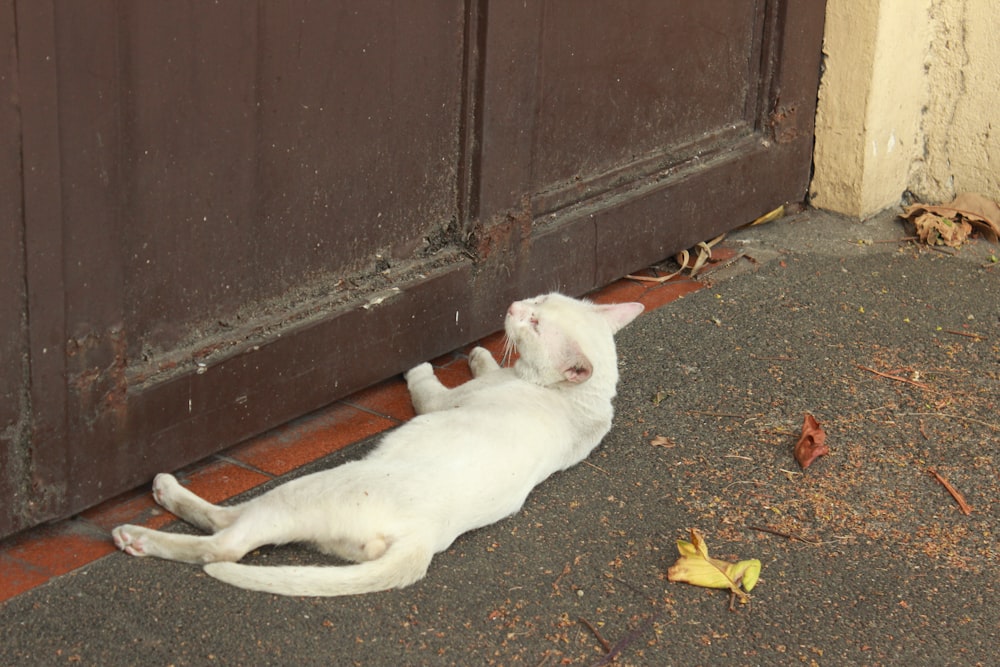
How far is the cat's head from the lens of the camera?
3.10 meters

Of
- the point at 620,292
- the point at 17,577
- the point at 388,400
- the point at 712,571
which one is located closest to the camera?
the point at 17,577

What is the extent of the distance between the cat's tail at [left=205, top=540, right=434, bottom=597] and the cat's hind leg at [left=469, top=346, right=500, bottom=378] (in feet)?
3.32

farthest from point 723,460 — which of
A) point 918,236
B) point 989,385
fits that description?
point 918,236

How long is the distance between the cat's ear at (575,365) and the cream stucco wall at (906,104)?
219 cm

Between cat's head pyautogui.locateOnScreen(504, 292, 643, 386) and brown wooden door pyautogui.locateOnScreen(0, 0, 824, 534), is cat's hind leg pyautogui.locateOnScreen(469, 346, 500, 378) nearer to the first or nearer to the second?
brown wooden door pyautogui.locateOnScreen(0, 0, 824, 534)

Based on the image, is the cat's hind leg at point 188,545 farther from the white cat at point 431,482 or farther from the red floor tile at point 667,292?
the red floor tile at point 667,292

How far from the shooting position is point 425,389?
10.9ft

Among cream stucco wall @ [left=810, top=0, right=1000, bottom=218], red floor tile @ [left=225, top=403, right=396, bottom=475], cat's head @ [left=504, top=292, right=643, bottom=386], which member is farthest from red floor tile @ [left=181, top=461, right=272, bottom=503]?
cream stucco wall @ [left=810, top=0, right=1000, bottom=218]

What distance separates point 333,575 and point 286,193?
1.01 metres

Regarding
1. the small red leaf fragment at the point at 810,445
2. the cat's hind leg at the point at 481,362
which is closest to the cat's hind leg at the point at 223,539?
the cat's hind leg at the point at 481,362

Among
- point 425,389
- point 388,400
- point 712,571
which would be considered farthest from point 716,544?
point 388,400

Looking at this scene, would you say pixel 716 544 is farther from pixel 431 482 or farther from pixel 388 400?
pixel 388 400

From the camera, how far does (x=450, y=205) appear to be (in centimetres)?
354

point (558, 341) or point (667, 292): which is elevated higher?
point (558, 341)
